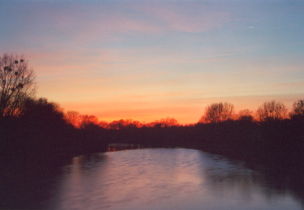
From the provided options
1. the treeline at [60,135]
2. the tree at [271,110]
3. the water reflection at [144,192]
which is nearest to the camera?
the water reflection at [144,192]

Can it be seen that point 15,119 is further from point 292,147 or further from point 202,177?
point 292,147

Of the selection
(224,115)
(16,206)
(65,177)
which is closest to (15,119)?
(65,177)

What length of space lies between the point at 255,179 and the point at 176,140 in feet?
272

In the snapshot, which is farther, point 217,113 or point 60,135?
point 217,113

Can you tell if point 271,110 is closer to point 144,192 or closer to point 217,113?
point 217,113

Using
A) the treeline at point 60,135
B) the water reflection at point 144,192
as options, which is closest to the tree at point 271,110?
the treeline at point 60,135

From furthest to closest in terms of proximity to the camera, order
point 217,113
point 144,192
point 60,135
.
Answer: point 217,113 < point 60,135 < point 144,192

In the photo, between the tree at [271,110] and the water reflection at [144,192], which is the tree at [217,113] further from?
the water reflection at [144,192]

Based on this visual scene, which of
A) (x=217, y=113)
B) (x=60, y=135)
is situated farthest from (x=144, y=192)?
(x=217, y=113)

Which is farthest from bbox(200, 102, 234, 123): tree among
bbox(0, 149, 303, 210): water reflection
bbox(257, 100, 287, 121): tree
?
bbox(0, 149, 303, 210): water reflection

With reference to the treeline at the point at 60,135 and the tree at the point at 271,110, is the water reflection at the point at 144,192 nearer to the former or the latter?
the treeline at the point at 60,135

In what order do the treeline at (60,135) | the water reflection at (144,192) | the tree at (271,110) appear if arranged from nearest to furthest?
1. the water reflection at (144,192)
2. the treeline at (60,135)
3. the tree at (271,110)

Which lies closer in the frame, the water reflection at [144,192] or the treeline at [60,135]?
the water reflection at [144,192]

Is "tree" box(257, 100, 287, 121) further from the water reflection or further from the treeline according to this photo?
the water reflection
